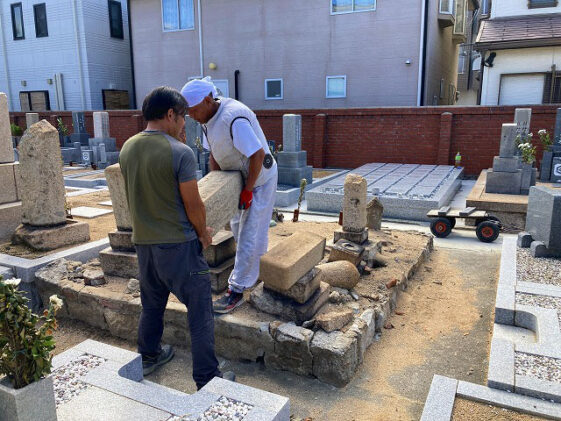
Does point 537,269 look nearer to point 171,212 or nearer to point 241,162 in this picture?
point 241,162

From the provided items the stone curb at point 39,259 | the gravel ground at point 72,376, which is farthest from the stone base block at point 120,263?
the gravel ground at point 72,376

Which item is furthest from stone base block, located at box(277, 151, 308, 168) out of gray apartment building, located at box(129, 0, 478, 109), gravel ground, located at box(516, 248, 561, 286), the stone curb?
gravel ground, located at box(516, 248, 561, 286)

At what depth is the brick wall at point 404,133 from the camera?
43.8 ft

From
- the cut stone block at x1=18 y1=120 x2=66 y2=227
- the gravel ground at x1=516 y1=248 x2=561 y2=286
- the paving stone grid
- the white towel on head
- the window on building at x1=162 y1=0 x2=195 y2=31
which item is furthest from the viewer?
the window on building at x1=162 y1=0 x2=195 y2=31

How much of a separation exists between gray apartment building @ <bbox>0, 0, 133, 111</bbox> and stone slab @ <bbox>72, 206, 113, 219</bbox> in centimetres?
1482

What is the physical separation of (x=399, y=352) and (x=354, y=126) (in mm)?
11686

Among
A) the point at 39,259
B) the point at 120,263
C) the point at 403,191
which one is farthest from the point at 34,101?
the point at 120,263

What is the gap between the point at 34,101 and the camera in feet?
76.4

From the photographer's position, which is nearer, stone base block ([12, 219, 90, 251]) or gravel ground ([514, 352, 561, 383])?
gravel ground ([514, 352, 561, 383])

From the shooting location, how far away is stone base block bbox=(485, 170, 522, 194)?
31.3ft

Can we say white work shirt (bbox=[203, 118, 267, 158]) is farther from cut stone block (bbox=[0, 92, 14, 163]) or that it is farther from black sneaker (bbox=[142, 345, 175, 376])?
cut stone block (bbox=[0, 92, 14, 163])

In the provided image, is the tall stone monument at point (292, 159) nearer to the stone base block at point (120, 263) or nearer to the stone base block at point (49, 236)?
the stone base block at point (49, 236)

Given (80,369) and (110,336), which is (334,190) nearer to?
(110,336)

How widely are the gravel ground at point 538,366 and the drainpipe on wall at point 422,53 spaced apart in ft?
46.4
